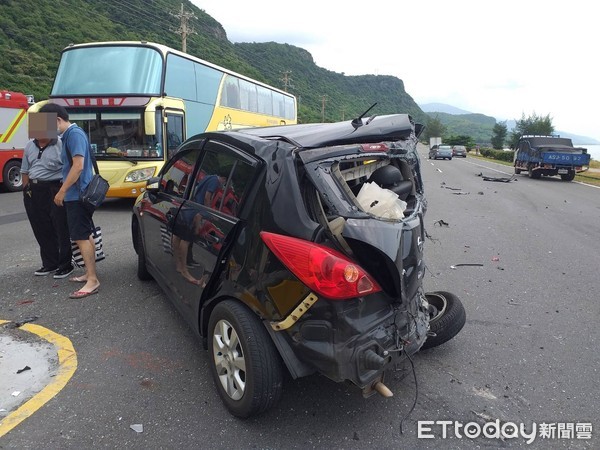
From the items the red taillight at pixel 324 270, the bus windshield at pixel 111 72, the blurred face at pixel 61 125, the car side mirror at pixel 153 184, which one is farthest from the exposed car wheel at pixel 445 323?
the bus windshield at pixel 111 72

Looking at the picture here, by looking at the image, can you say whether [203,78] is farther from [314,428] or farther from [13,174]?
[314,428]

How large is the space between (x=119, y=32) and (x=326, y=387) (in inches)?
1940

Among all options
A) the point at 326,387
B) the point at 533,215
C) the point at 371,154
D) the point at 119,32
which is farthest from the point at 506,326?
the point at 119,32

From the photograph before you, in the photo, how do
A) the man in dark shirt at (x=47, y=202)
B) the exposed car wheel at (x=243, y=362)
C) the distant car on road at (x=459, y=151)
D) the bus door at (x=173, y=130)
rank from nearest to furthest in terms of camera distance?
1. the exposed car wheel at (x=243, y=362)
2. the man in dark shirt at (x=47, y=202)
3. the bus door at (x=173, y=130)
4. the distant car on road at (x=459, y=151)

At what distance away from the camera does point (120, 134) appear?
378 inches

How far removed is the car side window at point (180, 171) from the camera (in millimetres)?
3543

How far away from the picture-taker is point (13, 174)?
12.7 m

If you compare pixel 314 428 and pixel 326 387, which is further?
pixel 326 387

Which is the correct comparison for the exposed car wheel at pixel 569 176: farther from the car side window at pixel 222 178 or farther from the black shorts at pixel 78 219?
the black shorts at pixel 78 219

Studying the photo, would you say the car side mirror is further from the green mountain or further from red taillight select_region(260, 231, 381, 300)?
red taillight select_region(260, 231, 381, 300)

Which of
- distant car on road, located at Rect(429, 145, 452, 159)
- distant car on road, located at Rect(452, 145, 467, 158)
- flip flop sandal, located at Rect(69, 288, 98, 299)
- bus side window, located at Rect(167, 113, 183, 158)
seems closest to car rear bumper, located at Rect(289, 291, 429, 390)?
flip flop sandal, located at Rect(69, 288, 98, 299)

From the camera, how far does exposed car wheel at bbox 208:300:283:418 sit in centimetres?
241

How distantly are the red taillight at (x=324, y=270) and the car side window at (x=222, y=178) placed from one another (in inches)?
22.6

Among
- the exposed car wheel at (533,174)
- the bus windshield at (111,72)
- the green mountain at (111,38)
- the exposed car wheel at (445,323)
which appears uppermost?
the green mountain at (111,38)
